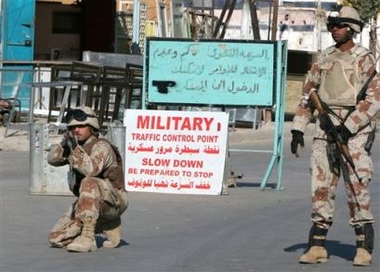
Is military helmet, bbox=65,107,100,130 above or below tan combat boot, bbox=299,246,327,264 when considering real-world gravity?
above

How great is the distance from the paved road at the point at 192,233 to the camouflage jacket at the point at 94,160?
63 centimetres

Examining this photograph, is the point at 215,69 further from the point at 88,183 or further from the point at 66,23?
the point at 66,23

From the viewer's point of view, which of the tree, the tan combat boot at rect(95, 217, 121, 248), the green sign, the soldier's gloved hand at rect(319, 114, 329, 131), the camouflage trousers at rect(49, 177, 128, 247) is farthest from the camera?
the tree

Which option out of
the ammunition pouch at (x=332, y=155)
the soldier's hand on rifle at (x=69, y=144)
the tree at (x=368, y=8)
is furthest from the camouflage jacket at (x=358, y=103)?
the tree at (x=368, y=8)

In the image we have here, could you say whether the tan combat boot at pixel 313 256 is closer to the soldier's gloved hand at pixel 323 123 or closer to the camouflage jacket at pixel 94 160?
the soldier's gloved hand at pixel 323 123

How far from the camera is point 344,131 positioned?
31.0ft

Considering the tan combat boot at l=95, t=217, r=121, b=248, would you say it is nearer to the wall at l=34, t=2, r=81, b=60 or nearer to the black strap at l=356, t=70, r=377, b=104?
the black strap at l=356, t=70, r=377, b=104

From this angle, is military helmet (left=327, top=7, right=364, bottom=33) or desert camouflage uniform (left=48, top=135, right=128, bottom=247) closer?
military helmet (left=327, top=7, right=364, bottom=33)

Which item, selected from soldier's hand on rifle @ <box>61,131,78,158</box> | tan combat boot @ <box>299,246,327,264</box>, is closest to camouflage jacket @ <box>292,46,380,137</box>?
tan combat boot @ <box>299,246,327,264</box>

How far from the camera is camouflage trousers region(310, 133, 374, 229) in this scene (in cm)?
947

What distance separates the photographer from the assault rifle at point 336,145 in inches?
372

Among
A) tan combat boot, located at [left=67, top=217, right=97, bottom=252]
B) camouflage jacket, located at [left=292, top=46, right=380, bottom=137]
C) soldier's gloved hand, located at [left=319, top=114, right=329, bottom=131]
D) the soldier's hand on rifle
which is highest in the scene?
camouflage jacket, located at [left=292, top=46, right=380, bottom=137]

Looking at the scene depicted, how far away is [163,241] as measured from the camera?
10922 mm

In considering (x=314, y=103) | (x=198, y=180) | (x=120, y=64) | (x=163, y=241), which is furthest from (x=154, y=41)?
(x=120, y=64)
